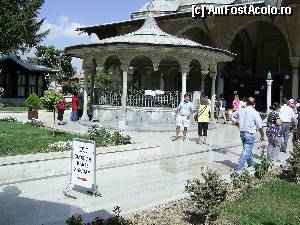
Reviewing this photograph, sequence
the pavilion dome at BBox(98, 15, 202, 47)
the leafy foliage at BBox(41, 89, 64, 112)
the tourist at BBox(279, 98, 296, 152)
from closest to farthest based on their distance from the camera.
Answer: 1. the tourist at BBox(279, 98, 296, 152)
2. the leafy foliage at BBox(41, 89, 64, 112)
3. the pavilion dome at BBox(98, 15, 202, 47)

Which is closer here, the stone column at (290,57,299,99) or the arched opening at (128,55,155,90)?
the arched opening at (128,55,155,90)

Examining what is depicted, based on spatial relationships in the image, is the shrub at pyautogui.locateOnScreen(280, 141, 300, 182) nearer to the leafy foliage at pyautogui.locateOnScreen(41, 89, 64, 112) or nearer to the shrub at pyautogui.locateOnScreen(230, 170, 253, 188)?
the shrub at pyautogui.locateOnScreen(230, 170, 253, 188)

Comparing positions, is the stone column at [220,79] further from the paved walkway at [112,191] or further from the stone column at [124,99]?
the paved walkway at [112,191]

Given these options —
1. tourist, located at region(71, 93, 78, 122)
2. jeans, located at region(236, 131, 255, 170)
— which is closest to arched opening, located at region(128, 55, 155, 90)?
tourist, located at region(71, 93, 78, 122)

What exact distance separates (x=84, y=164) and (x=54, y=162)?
1.91 m

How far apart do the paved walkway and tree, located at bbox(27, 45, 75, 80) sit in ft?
187

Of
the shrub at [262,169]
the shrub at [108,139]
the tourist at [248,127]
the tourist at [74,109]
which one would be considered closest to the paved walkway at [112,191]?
the tourist at [248,127]

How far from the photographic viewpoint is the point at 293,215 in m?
6.65

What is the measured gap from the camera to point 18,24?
33531 mm

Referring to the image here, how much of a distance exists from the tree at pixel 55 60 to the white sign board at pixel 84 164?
198 ft

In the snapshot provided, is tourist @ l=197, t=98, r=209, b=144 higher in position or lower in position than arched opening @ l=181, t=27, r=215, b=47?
lower

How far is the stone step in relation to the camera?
29.1 feet

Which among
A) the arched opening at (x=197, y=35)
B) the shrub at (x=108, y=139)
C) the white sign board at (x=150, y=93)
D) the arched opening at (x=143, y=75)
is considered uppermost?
the arched opening at (x=197, y=35)

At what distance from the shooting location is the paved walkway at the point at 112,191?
679cm
